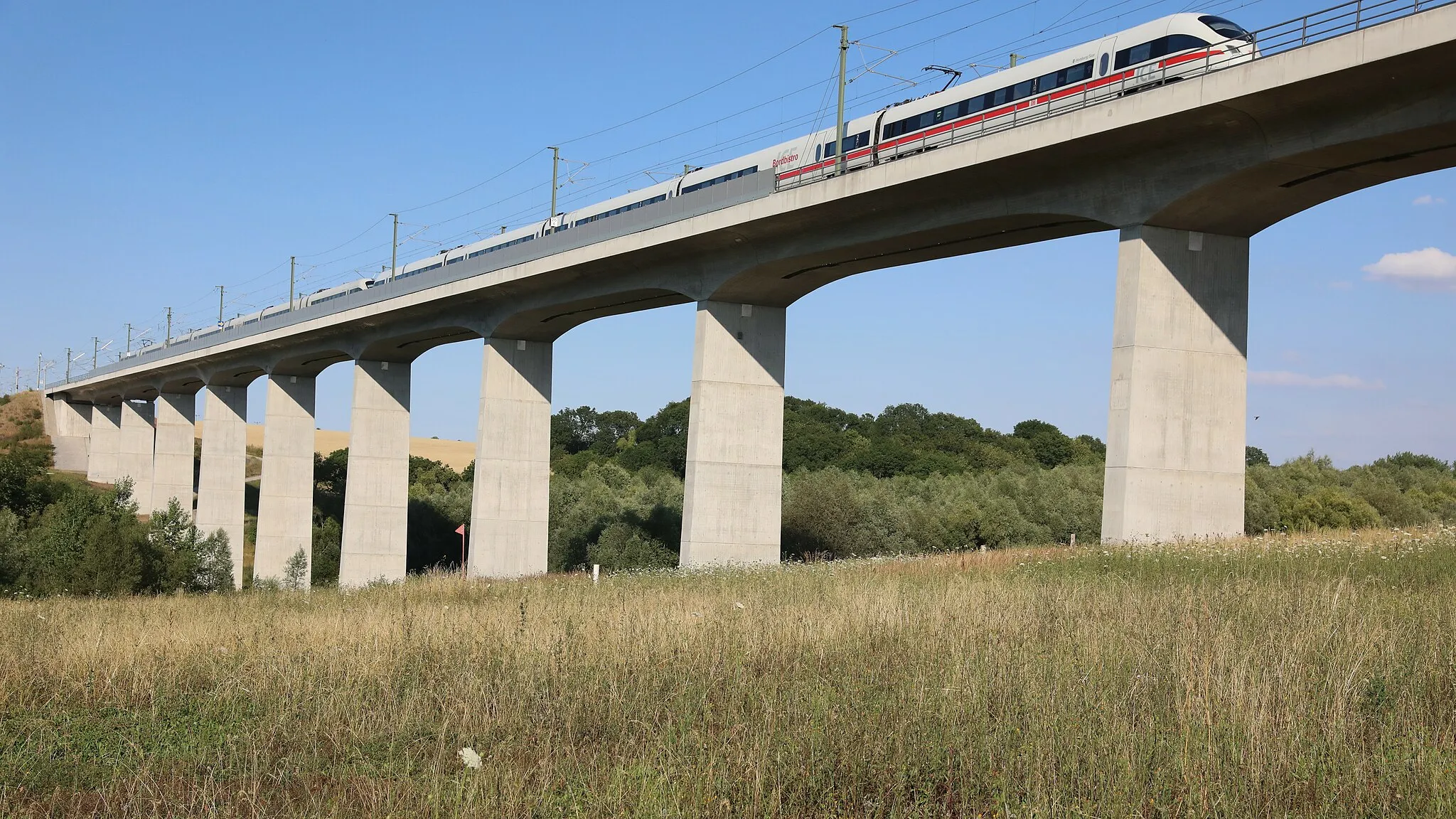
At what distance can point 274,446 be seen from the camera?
55781 millimetres

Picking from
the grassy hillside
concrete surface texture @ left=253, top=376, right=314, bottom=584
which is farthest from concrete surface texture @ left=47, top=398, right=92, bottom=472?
concrete surface texture @ left=253, top=376, right=314, bottom=584

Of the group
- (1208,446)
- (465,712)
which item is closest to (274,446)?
(1208,446)

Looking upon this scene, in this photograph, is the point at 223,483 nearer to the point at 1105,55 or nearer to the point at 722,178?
the point at 722,178

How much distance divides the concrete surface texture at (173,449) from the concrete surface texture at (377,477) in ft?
91.9

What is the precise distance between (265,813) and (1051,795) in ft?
10.7

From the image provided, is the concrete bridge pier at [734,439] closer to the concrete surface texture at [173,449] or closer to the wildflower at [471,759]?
the wildflower at [471,759]

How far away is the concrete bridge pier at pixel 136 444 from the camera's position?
270ft

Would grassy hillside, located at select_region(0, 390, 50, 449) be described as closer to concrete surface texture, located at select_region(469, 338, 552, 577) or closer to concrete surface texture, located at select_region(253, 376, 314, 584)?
concrete surface texture, located at select_region(253, 376, 314, 584)

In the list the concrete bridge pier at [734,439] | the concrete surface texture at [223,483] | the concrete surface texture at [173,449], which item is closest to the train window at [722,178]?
the concrete bridge pier at [734,439]

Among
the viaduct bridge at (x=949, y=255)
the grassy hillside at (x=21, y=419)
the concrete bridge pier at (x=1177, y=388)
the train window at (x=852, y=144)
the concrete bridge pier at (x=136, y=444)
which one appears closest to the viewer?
the viaduct bridge at (x=949, y=255)

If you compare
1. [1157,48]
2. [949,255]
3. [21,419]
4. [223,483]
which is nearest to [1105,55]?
[1157,48]

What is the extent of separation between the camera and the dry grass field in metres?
5.07

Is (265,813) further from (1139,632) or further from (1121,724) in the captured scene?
(1139,632)

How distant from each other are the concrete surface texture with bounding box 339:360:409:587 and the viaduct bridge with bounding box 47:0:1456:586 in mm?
81
